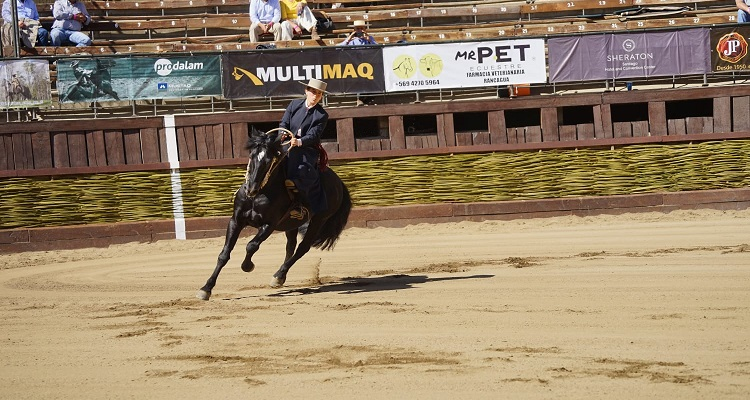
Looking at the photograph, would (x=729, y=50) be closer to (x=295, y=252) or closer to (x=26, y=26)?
(x=295, y=252)

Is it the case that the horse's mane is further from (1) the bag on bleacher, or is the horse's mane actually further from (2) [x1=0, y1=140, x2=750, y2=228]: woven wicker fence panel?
(1) the bag on bleacher

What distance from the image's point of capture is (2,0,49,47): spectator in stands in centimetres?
1834

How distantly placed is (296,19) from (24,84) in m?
6.34

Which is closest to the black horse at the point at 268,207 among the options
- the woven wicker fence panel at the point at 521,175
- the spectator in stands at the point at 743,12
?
the woven wicker fence panel at the point at 521,175

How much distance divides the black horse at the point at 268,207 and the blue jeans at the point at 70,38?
9874 millimetres

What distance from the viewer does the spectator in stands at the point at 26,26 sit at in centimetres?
1834

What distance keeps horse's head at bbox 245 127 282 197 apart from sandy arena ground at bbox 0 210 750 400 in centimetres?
120

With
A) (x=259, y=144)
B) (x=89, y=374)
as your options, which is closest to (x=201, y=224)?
(x=259, y=144)

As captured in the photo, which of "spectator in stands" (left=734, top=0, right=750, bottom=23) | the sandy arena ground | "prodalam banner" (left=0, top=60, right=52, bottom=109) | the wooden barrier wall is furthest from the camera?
"spectator in stands" (left=734, top=0, right=750, bottom=23)

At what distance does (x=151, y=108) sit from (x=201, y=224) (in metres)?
2.36

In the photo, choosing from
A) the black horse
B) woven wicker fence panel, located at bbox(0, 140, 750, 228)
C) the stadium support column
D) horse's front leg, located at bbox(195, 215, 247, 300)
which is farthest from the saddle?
the stadium support column

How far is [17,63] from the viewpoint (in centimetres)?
1547

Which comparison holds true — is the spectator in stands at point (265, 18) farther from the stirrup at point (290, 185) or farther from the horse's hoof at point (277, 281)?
the horse's hoof at point (277, 281)

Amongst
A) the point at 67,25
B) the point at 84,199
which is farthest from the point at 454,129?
the point at 67,25
